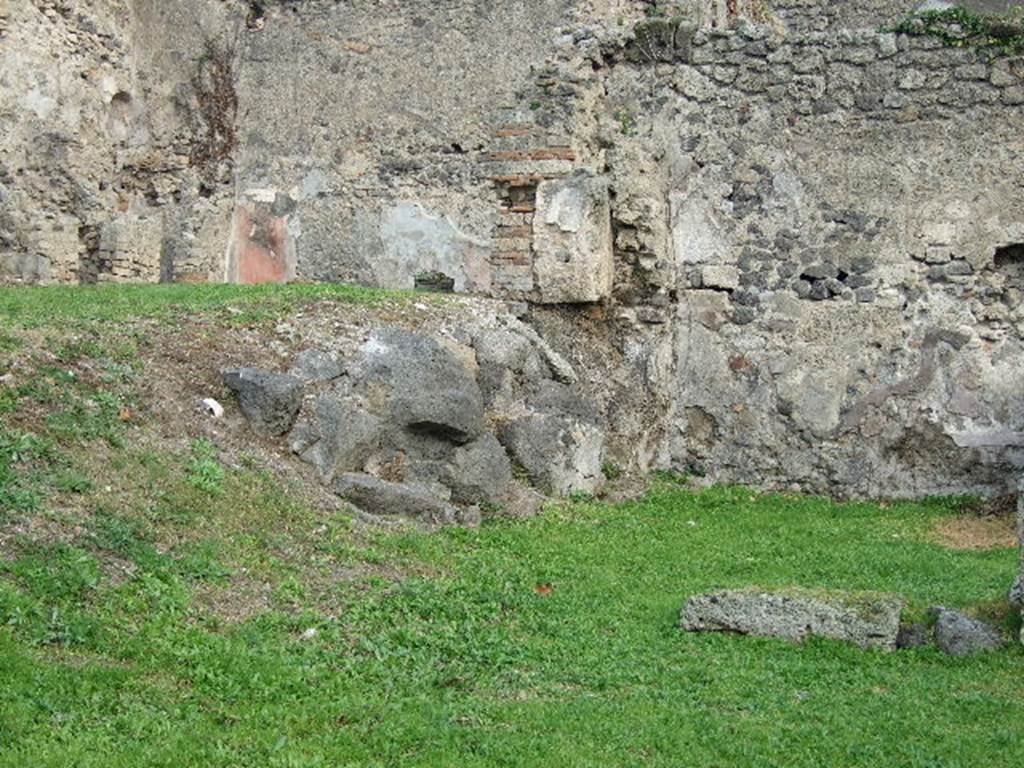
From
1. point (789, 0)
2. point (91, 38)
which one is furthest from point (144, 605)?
point (789, 0)

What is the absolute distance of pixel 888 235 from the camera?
36.2 ft

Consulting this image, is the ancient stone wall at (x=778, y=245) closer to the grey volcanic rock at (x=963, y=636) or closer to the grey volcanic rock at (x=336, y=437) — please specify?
the grey volcanic rock at (x=336, y=437)

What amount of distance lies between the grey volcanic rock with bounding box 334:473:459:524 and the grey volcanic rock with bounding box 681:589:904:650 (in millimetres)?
2229

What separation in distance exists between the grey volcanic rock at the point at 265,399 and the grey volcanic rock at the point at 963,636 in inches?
166

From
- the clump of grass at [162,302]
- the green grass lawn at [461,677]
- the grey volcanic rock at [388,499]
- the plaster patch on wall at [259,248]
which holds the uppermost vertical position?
the plaster patch on wall at [259,248]

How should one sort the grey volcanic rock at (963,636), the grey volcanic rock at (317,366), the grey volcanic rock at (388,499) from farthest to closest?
the grey volcanic rock at (317,366), the grey volcanic rock at (388,499), the grey volcanic rock at (963,636)

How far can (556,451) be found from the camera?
390 inches

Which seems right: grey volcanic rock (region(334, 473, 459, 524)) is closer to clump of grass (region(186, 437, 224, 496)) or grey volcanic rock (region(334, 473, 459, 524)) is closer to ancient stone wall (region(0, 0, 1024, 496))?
clump of grass (region(186, 437, 224, 496))

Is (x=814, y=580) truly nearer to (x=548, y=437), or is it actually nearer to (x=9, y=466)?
(x=548, y=437)

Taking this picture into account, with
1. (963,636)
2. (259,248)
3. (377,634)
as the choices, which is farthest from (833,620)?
(259,248)

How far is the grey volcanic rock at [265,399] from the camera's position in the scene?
8508 mm

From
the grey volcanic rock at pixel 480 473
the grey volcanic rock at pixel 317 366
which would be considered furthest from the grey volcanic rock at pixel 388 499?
the grey volcanic rock at pixel 317 366

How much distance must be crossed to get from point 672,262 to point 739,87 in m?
1.61

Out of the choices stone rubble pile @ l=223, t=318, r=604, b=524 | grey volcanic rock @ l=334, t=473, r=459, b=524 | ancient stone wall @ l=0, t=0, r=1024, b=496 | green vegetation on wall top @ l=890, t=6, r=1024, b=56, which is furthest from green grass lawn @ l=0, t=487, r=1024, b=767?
green vegetation on wall top @ l=890, t=6, r=1024, b=56
